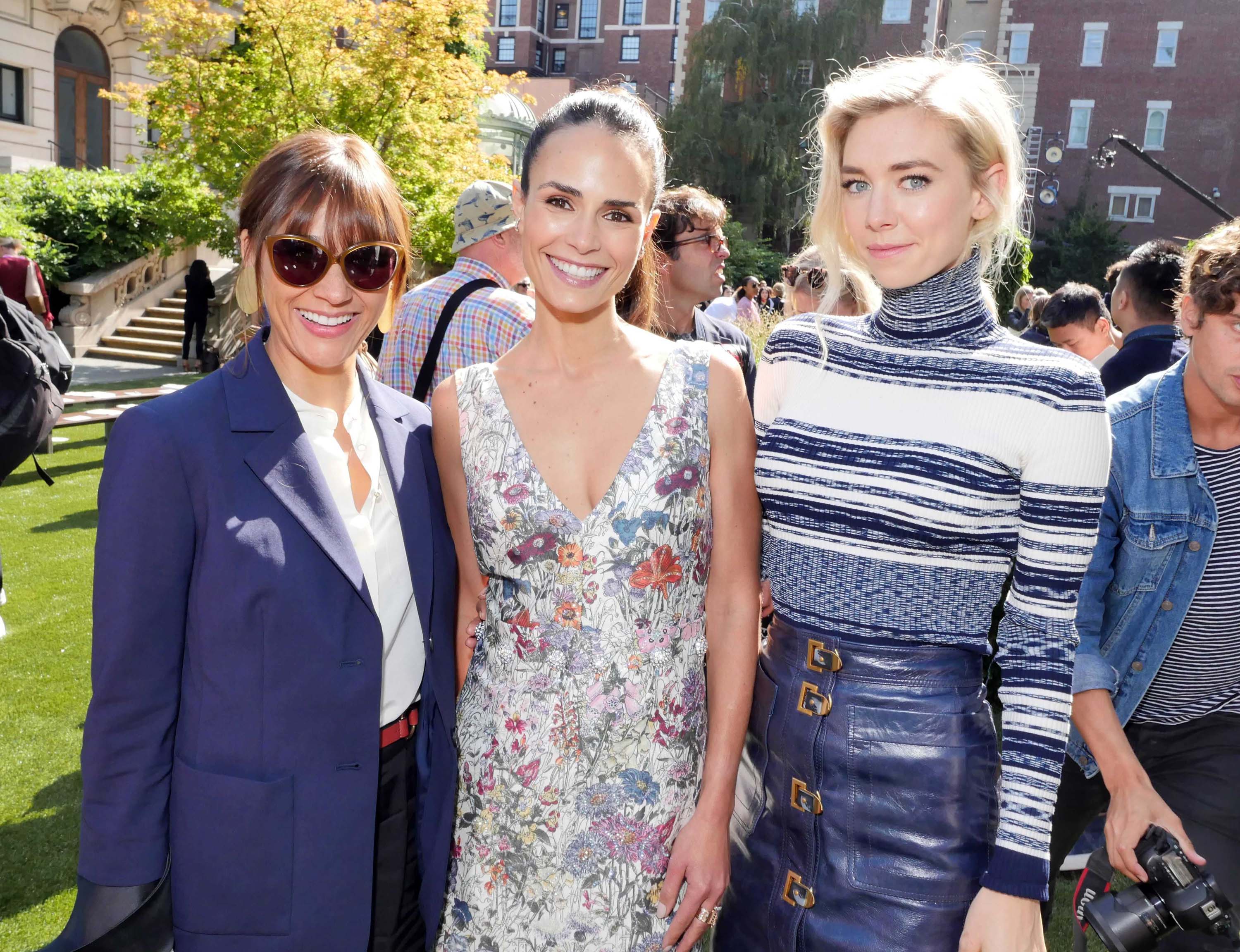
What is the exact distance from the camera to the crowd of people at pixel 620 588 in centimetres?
182

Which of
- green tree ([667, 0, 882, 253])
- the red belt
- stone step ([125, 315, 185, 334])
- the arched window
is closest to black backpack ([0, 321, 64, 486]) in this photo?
the red belt

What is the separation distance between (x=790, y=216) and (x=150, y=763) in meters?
37.7

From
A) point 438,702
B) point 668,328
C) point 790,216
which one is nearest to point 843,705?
point 438,702

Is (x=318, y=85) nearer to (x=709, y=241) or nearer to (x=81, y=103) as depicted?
(x=709, y=241)

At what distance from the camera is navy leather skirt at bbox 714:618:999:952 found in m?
1.85

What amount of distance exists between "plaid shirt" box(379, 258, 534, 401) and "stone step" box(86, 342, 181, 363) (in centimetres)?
1590

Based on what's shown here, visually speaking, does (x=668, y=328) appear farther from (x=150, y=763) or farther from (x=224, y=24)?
(x=224, y=24)

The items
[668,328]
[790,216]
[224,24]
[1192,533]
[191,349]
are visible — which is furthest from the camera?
[790,216]

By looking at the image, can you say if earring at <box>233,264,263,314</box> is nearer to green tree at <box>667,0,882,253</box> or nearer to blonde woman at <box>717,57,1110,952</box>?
blonde woman at <box>717,57,1110,952</box>

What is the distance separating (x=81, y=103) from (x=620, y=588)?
28437mm

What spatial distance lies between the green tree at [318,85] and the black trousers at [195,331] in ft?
12.8

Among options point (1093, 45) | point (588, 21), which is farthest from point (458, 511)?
point (588, 21)

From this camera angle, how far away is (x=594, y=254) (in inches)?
86.1

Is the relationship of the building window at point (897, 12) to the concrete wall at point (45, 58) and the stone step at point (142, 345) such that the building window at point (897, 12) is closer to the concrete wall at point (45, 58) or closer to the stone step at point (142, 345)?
the concrete wall at point (45, 58)
